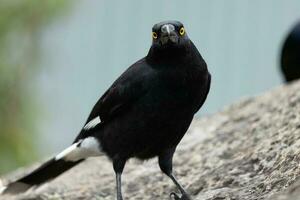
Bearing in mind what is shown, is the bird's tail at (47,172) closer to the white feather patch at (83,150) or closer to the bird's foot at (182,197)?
the white feather patch at (83,150)

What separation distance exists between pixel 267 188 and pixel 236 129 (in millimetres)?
1980

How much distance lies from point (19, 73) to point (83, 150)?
3012mm

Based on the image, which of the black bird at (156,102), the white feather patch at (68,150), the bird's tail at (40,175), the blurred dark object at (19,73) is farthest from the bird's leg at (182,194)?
the blurred dark object at (19,73)

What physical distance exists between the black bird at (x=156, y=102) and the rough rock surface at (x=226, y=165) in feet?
1.15

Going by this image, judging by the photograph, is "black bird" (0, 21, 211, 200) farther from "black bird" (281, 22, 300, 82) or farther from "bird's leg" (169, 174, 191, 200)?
"black bird" (281, 22, 300, 82)

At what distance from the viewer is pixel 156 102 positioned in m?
4.99

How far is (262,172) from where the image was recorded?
515 cm

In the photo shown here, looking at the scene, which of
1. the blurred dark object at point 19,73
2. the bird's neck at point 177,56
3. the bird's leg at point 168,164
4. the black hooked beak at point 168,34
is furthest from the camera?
the blurred dark object at point 19,73

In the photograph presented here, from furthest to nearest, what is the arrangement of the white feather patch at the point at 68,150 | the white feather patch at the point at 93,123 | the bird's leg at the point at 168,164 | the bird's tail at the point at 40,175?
the bird's tail at the point at 40,175, the white feather patch at the point at 68,150, the white feather patch at the point at 93,123, the bird's leg at the point at 168,164

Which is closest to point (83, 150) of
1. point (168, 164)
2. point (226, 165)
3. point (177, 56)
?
point (168, 164)

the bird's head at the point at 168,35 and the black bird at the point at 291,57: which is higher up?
the bird's head at the point at 168,35

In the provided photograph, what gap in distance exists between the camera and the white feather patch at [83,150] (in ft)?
18.0

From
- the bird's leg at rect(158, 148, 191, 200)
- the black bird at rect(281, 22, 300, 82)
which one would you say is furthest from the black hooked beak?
the black bird at rect(281, 22, 300, 82)

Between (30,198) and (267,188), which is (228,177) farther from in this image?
(30,198)
